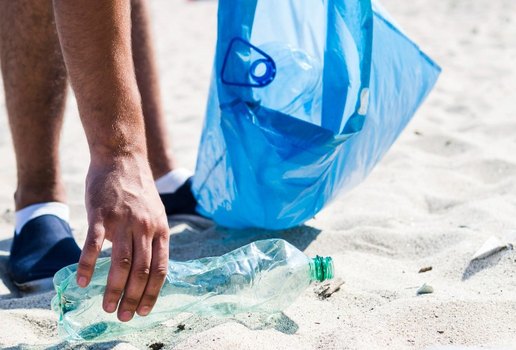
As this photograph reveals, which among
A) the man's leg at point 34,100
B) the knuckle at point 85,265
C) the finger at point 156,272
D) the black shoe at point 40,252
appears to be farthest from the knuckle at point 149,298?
the man's leg at point 34,100

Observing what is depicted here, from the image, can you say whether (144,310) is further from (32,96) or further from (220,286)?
(32,96)

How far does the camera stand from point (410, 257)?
5.61ft

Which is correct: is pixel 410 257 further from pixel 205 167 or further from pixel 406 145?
pixel 406 145

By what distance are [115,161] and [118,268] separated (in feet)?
0.66

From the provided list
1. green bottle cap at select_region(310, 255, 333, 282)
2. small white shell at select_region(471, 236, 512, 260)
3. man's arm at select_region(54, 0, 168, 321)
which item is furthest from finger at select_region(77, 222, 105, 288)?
small white shell at select_region(471, 236, 512, 260)

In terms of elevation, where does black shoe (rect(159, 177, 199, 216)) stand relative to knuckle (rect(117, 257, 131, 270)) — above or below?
below

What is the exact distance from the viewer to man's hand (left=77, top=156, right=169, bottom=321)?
1202mm

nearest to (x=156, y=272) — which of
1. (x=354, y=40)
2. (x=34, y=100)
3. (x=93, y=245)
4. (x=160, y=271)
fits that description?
(x=160, y=271)

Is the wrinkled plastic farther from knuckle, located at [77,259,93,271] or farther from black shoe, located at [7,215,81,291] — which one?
black shoe, located at [7,215,81,291]

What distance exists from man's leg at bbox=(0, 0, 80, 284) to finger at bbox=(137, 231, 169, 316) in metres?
0.65

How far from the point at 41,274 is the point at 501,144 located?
1.53 m

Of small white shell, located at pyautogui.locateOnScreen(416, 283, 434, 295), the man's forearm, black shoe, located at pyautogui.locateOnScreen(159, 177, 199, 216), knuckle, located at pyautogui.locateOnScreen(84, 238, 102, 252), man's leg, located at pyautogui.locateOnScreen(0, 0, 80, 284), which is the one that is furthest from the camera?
black shoe, located at pyautogui.locateOnScreen(159, 177, 199, 216)

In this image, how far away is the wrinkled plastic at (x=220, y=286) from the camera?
4.57 ft

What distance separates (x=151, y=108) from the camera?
84.7 inches
